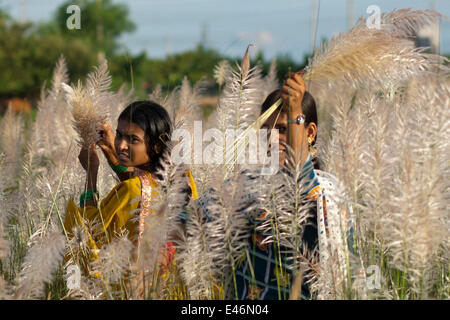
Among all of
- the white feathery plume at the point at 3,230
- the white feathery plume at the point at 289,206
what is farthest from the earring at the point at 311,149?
the white feathery plume at the point at 3,230

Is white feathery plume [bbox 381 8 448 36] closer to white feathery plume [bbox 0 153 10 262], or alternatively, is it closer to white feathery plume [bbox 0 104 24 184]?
white feathery plume [bbox 0 153 10 262]

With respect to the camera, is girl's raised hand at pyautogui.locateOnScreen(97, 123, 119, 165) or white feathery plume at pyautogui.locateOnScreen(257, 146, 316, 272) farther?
girl's raised hand at pyautogui.locateOnScreen(97, 123, 119, 165)

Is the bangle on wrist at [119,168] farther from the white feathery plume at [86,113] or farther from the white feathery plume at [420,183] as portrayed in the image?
the white feathery plume at [420,183]

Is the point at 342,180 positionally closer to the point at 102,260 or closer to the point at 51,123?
the point at 102,260

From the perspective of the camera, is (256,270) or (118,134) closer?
(256,270)

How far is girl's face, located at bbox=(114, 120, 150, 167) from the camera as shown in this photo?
2176 mm

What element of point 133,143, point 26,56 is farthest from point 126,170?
point 26,56

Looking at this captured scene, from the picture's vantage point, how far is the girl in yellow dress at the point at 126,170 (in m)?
2.08

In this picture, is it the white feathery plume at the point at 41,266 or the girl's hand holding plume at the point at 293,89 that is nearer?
the white feathery plume at the point at 41,266

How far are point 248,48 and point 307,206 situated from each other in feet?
1.81

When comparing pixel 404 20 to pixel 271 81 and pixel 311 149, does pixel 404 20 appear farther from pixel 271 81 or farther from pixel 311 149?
pixel 271 81

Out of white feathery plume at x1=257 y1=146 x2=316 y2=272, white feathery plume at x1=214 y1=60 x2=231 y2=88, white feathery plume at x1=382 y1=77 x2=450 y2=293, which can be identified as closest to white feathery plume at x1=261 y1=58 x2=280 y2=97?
white feathery plume at x1=214 y1=60 x2=231 y2=88

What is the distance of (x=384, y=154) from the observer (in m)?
1.52
